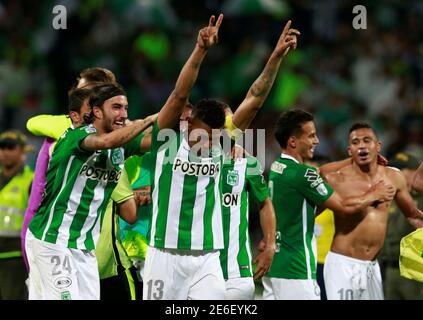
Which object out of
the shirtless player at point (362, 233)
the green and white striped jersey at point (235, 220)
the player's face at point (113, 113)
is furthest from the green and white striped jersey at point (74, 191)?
the shirtless player at point (362, 233)

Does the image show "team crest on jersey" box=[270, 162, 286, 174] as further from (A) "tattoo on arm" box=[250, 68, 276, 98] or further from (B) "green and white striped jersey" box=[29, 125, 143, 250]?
(B) "green and white striped jersey" box=[29, 125, 143, 250]

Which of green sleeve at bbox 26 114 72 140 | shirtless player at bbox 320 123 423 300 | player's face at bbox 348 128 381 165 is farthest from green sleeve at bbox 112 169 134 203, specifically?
player's face at bbox 348 128 381 165

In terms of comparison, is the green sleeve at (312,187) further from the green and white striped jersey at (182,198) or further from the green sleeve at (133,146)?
the green sleeve at (133,146)

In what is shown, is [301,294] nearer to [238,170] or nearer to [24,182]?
[238,170]

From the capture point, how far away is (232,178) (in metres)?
8.01

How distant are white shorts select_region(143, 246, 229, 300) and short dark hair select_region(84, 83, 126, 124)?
103cm

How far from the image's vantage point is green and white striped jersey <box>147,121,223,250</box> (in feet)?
23.2

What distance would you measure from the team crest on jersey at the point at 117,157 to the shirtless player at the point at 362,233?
2.39 meters

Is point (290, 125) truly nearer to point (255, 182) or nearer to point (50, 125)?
point (255, 182)

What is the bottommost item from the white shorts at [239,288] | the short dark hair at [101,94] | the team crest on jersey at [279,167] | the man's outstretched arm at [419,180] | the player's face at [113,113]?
the white shorts at [239,288]

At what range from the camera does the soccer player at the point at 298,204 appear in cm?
840

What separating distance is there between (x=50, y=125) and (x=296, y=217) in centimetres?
222

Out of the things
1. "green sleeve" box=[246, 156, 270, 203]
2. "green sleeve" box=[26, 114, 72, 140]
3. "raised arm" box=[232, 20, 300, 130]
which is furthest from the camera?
"green sleeve" box=[246, 156, 270, 203]

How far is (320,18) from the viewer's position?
15.4m
